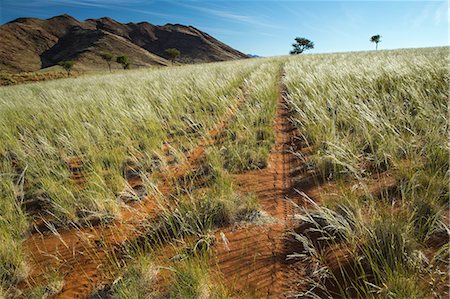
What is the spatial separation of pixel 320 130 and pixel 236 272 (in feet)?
8.70

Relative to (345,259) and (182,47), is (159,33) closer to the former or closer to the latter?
(182,47)

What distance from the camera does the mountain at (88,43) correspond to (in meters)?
94.1

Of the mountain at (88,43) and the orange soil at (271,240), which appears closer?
the orange soil at (271,240)

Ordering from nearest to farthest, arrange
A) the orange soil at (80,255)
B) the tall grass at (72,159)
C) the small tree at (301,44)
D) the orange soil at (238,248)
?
the orange soil at (238,248) → the orange soil at (80,255) → the tall grass at (72,159) → the small tree at (301,44)

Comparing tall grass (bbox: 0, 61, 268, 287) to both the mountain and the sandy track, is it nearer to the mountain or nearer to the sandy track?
the sandy track

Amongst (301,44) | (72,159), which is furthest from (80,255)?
(301,44)

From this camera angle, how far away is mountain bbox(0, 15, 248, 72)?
309ft

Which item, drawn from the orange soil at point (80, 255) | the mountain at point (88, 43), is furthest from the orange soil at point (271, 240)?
the mountain at point (88, 43)

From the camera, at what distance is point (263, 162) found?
3.28 meters

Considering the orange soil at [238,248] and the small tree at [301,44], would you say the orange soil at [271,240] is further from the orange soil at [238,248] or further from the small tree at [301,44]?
the small tree at [301,44]

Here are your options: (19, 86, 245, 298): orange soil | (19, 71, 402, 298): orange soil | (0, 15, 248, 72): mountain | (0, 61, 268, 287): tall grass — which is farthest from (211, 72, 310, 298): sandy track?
(0, 15, 248, 72): mountain

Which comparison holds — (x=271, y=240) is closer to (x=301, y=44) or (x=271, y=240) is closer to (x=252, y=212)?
(x=252, y=212)

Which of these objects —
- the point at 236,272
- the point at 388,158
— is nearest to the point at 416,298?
the point at 236,272

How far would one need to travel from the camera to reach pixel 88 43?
359 ft
